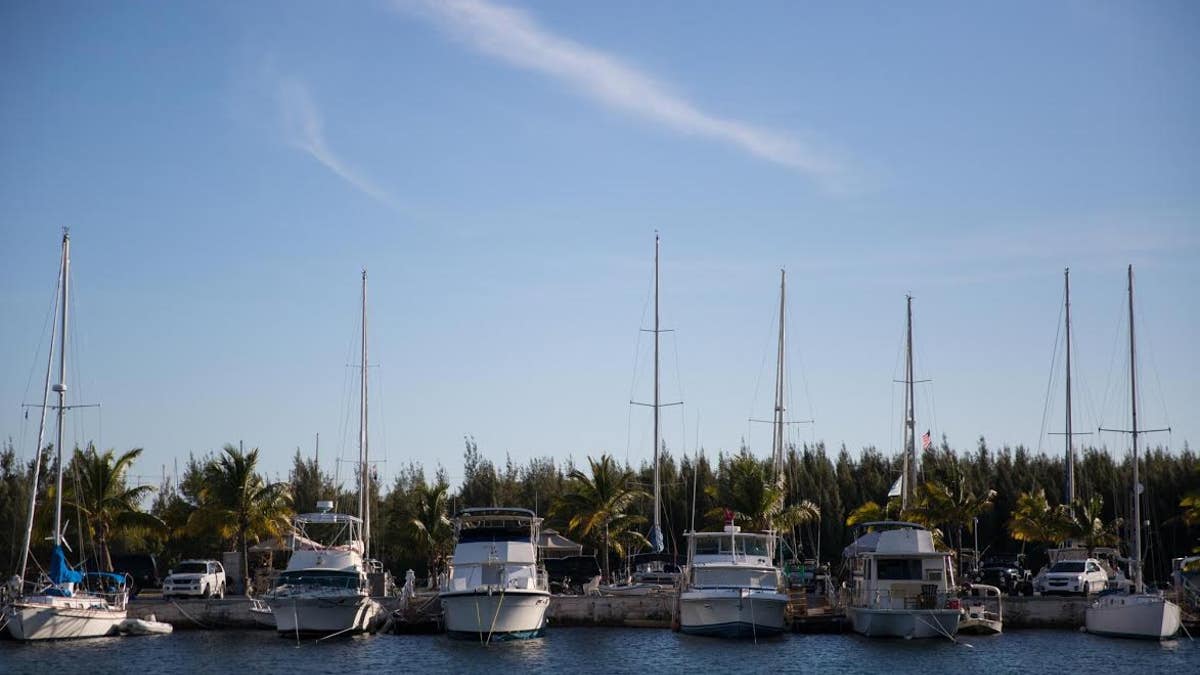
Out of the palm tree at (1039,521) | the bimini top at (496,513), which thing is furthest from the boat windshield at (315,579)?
the palm tree at (1039,521)

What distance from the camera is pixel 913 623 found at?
1873 inches

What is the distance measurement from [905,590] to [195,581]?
28810 mm

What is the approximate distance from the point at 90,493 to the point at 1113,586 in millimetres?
43833

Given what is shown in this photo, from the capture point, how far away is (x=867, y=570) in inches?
1961

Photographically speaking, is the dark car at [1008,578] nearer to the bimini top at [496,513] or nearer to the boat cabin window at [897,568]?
the boat cabin window at [897,568]

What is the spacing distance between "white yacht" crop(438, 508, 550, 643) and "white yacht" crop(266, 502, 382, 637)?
11.6ft

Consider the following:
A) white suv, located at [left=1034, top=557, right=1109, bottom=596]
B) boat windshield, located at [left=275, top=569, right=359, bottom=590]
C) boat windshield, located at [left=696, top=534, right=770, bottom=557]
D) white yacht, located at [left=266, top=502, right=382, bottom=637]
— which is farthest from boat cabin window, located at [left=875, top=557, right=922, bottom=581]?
boat windshield, located at [left=275, top=569, right=359, bottom=590]

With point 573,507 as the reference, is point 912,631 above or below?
below

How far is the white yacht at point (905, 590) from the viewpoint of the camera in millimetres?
47500

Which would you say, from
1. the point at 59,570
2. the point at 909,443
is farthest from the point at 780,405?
the point at 59,570

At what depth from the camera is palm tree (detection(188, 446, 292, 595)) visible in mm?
59469

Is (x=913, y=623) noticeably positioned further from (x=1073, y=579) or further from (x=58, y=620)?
(x=58, y=620)

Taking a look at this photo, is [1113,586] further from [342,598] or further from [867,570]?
[342,598]

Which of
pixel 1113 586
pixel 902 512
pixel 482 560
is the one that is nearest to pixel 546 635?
pixel 482 560
